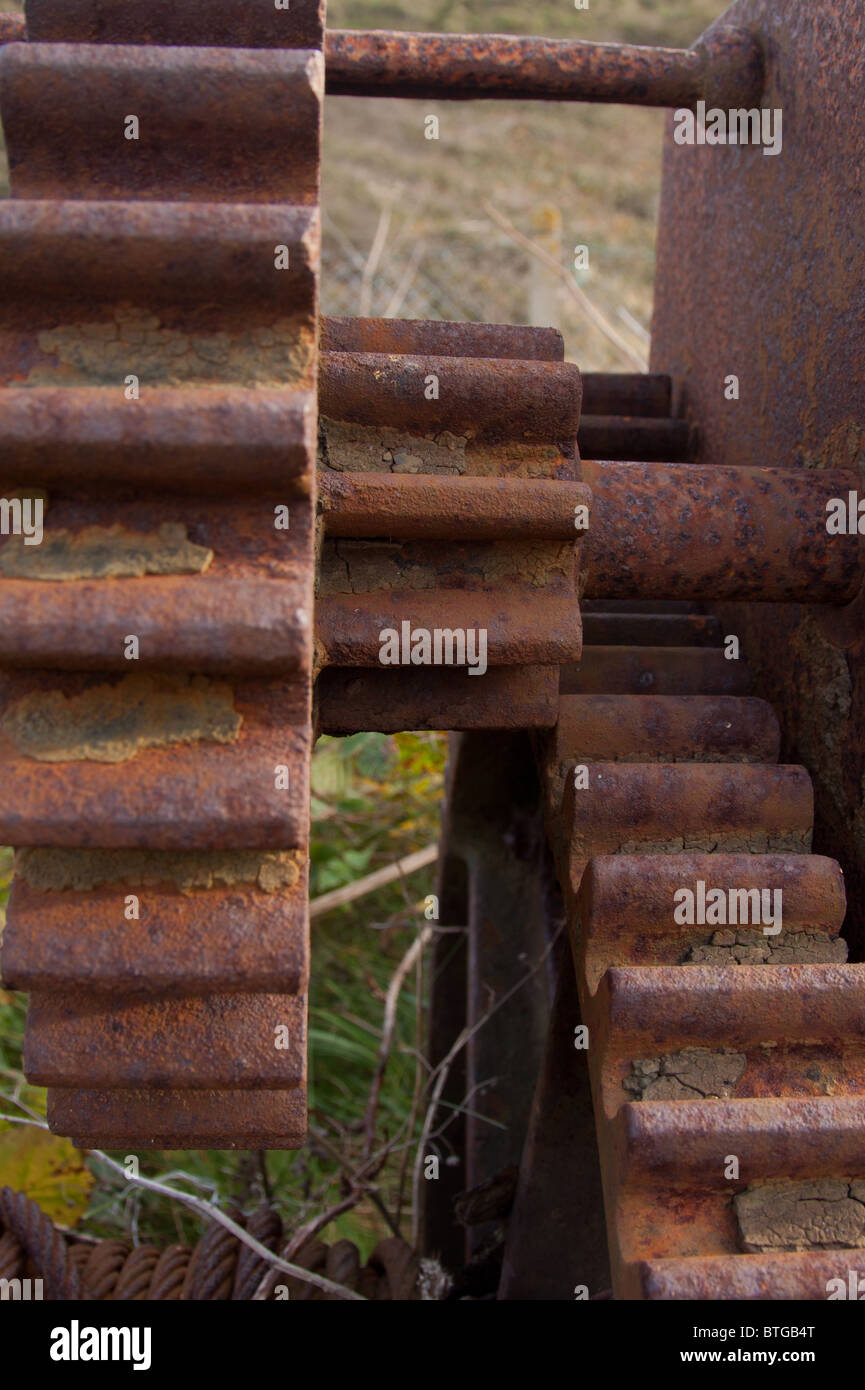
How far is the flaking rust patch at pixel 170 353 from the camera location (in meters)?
1.11

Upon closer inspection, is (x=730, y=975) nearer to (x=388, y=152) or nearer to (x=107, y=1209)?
(x=107, y=1209)

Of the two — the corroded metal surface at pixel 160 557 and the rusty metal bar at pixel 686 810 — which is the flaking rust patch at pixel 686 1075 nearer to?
the rusty metal bar at pixel 686 810

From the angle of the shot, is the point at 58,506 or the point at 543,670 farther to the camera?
the point at 543,670

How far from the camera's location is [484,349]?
1481mm

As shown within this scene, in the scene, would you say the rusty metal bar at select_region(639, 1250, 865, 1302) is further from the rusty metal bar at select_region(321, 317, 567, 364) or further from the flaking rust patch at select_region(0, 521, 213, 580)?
the rusty metal bar at select_region(321, 317, 567, 364)

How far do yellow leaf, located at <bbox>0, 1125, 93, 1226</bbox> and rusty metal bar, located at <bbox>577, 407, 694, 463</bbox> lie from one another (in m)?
2.19

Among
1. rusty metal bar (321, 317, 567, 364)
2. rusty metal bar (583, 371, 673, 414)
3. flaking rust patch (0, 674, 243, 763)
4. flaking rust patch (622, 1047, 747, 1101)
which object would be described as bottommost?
flaking rust patch (622, 1047, 747, 1101)

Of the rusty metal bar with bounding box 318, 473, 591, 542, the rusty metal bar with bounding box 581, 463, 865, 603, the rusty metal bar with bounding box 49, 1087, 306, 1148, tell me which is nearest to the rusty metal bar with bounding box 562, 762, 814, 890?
the rusty metal bar with bounding box 581, 463, 865, 603

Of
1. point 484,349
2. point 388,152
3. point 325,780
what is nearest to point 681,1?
point 388,152

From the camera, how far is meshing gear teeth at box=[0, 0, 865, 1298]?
105cm

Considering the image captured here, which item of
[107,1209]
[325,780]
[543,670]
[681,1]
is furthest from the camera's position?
[681,1]

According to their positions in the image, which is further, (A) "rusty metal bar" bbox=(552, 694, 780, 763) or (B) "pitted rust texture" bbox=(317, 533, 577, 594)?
(A) "rusty metal bar" bbox=(552, 694, 780, 763)
